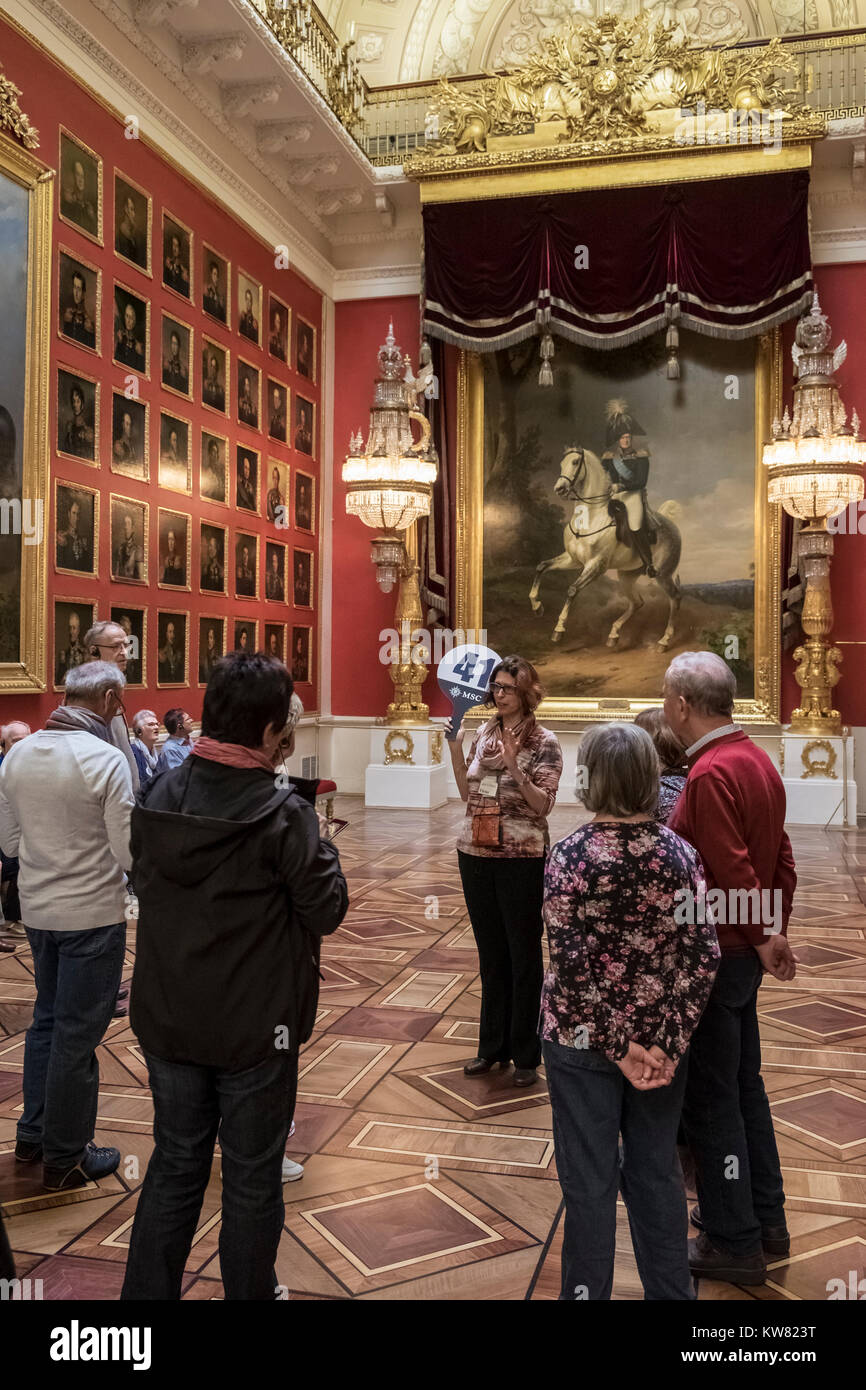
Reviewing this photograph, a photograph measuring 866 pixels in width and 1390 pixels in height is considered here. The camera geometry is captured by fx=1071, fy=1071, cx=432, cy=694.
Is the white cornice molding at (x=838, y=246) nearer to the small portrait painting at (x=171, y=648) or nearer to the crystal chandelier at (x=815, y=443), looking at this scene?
the crystal chandelier at (x=815, y=443)

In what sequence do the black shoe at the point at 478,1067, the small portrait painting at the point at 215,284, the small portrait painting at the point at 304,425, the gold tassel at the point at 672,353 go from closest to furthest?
the black shoe at the point at 478,1067
the small portrait painting at the point at 215,284
the gold tassel at the point at 672,353
the small portrait painting at the point at 304,425

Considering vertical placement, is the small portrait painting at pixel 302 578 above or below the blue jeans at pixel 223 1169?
above

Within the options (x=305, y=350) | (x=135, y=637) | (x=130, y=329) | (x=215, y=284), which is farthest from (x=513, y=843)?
(x=305, y=350)

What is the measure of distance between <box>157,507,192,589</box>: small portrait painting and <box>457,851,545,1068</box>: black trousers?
702 cm

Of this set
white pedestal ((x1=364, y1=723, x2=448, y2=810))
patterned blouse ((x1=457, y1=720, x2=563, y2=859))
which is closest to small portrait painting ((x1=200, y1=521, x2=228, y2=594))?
white pedestal ((x1=364, y1=723, x2=448, y2=810))

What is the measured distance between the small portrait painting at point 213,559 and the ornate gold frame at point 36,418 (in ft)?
9.70

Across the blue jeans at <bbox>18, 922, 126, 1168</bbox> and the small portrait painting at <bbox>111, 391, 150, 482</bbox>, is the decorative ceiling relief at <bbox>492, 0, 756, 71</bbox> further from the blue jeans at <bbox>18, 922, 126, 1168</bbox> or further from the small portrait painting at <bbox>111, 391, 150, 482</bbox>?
the blue jeans at <bbox>18, 922, 126, 1168</bbox>

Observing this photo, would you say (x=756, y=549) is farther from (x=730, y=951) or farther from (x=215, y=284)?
(x=730, y=951)

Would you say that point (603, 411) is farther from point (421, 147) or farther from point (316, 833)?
point (316, 833)

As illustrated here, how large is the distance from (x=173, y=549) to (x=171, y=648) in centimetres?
101

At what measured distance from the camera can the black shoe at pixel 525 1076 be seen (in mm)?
4617

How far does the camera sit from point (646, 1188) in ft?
8.36

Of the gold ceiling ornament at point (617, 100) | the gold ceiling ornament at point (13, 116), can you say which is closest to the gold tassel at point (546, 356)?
the gold ceiling ornament at point (617, 100)

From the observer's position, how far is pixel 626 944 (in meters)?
2.54
